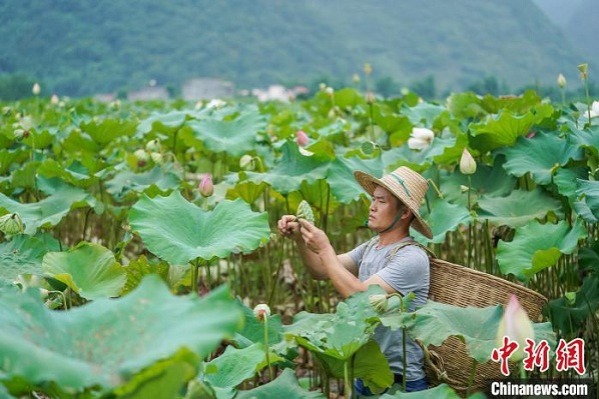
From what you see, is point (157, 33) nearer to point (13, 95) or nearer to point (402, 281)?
point (13, 95)

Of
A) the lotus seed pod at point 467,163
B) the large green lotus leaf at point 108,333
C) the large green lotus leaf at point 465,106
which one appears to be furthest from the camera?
the large green lotus leaf at point 465,106

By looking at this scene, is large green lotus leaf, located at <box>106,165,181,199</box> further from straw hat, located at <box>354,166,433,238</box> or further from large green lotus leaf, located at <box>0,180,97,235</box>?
straw hat, located at <box>354,166,433,238</box>

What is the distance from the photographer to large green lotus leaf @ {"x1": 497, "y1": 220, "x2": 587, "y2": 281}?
205 cm

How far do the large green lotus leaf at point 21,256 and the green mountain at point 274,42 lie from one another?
27.9 feet

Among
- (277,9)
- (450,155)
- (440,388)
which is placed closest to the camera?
(440,388)

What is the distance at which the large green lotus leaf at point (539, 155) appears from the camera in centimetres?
254

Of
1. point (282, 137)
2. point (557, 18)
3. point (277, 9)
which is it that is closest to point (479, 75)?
point (277, 9)

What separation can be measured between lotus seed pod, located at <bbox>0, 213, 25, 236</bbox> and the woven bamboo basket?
1.03 meters

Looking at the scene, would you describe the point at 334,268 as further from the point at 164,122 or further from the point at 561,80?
the point at 164,122

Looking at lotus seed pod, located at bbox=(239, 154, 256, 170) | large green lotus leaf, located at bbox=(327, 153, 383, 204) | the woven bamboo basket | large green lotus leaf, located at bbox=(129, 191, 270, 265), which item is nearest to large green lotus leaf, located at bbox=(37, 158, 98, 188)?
lotus seed pod, located at bbox=(239, 154, 256, 170)

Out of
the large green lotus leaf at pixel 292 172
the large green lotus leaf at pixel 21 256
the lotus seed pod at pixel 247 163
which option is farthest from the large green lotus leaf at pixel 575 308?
the large green lotus leaf at pixel 21 256

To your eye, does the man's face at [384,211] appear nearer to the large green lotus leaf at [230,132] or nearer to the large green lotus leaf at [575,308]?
the large green lotus leaf at [575,308]

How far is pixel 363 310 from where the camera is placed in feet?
5.30

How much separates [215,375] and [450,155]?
153 cm
